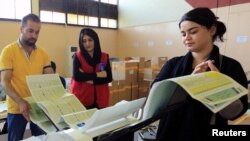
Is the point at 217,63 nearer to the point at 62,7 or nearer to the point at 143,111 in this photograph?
the point at 143,111

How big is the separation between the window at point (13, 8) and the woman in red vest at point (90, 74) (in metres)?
3.75

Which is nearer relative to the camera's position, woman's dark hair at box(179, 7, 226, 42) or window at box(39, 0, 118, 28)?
woman's dark hair at box(179, 7, 226, 42)

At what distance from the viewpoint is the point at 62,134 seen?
473 millimetres

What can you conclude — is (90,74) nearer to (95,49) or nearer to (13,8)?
(95,49)

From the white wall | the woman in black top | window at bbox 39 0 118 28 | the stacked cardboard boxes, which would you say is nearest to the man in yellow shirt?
the woman in black top

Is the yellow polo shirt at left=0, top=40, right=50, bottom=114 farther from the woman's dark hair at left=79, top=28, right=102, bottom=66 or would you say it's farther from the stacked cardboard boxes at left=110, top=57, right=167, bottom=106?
the stacked cardboard boxes at left=110, top=57, right=167, bottom=106

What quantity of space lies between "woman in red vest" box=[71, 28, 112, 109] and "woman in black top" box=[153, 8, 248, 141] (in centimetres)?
109

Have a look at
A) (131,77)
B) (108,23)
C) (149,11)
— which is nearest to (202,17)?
(131,77)

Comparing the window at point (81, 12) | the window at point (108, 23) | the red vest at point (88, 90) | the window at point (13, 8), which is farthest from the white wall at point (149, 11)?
the red vest at point (88, 90)

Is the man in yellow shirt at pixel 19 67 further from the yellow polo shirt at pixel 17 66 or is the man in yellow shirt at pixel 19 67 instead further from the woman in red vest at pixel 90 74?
the woman in red vest at pixel 90 74

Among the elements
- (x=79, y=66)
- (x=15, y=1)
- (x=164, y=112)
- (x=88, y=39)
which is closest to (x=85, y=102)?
(x=79, y=66)

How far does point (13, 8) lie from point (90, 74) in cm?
425

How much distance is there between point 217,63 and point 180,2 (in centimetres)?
502

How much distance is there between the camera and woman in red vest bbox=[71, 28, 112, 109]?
74.9 inches
